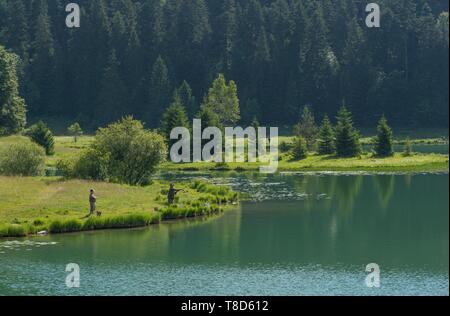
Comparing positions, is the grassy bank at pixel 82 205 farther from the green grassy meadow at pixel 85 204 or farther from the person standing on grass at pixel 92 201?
the person standing on grass at pixel 92 201

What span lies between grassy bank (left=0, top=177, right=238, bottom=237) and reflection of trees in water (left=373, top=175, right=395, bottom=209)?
13.3 m

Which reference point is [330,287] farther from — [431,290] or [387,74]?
[387,74]

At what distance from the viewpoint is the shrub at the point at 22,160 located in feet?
246

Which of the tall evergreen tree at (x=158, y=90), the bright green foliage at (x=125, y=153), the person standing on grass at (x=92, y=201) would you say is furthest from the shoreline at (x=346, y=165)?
the tall evergreen tree at (x=158, y=90)

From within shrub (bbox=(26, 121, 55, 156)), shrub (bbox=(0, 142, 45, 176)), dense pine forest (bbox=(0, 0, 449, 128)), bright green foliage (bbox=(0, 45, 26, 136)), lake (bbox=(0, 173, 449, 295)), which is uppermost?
dense pine forest (bbox=(0, 0, 449, 128))

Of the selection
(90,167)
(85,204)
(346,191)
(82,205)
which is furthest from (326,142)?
(82,205)

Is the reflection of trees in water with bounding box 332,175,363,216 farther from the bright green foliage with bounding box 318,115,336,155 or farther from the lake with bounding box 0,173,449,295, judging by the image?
the bright green foliage with bounding box 318,115,336,155

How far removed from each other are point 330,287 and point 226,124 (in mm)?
102264

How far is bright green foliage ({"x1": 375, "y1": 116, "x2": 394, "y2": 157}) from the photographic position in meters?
107

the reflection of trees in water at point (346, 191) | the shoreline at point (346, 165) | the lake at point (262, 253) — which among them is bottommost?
the lake at point (262, 253)

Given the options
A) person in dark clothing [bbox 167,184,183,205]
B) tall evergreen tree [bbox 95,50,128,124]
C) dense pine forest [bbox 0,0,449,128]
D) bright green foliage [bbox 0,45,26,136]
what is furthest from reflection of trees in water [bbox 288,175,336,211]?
tall evergreen tree [bbox 95,50,128,124]

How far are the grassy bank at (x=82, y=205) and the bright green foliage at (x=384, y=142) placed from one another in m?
40.8
